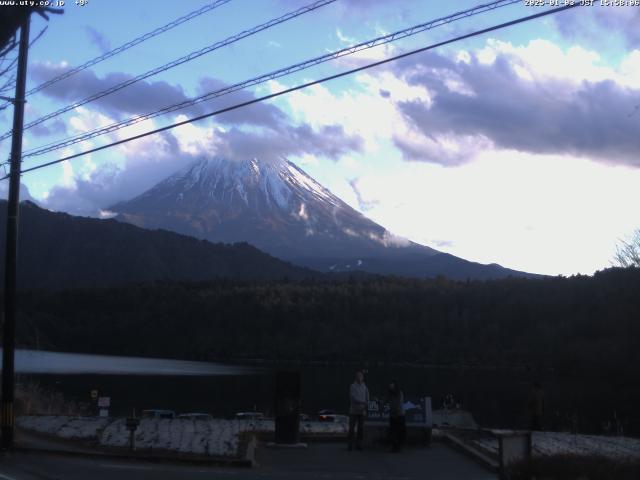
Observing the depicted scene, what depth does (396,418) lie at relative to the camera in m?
17.8

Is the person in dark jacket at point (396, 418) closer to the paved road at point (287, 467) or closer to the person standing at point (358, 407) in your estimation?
the paved road at point (287, 467)

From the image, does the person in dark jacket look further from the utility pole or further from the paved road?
the utility pole

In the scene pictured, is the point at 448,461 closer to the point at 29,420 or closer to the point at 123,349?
the point at 29,420

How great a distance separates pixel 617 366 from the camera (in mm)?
59875

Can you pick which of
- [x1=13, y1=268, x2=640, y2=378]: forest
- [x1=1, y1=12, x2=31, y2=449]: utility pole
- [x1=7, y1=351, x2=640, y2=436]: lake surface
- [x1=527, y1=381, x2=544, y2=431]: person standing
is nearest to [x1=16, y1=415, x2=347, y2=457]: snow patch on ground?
[x1=1, y1=12, x2=31, y2=449]: utility pole

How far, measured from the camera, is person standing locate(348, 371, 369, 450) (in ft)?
58.6

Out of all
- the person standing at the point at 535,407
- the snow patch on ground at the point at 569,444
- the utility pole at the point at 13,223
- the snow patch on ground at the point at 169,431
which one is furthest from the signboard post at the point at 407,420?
the utility pole at the point at 13,223

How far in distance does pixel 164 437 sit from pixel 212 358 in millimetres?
116031

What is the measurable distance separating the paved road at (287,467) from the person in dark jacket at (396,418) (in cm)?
26

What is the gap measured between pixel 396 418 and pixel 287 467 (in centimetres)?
260

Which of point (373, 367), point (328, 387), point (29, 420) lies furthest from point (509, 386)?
point (29, 420)

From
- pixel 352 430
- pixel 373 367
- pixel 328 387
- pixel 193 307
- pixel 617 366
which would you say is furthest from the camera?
pixel 193 307

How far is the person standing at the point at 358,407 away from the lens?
17.9m

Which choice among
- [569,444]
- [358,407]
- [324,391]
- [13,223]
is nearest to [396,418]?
[358,407]
